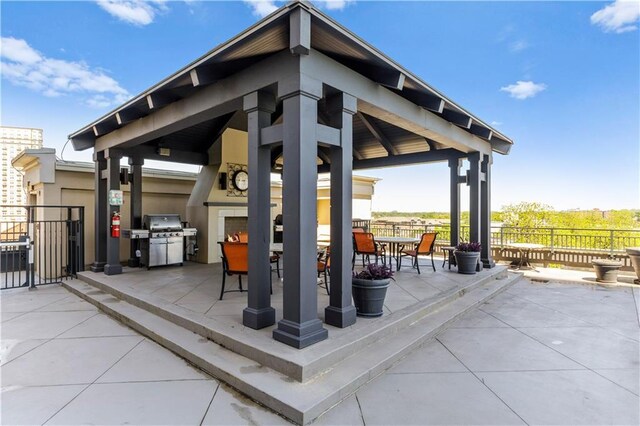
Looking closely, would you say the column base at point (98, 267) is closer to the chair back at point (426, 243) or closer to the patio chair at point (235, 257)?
the patio chair at point (235, 257)

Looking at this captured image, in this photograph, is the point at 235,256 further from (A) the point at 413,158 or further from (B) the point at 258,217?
(A) the point at 413,158

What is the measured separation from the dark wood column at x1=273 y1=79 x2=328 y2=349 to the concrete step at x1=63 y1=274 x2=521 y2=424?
1.18 feet

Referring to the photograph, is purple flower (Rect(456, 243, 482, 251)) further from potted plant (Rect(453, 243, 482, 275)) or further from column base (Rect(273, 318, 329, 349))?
column base (Rect(273, 318, 329, 349))

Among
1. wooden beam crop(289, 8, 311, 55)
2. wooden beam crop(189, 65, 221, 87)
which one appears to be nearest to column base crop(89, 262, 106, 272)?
wooden beam crop(189, 65, 221, 87)

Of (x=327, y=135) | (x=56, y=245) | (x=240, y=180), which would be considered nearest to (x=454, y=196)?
(x=240, y=180)

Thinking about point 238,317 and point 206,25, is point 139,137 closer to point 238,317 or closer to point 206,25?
point 238,317

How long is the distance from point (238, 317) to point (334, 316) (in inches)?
43.1

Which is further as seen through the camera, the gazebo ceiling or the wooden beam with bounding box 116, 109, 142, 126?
the wooden beam with bounding box 116, 109, 142, 126

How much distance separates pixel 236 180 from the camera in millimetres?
7652

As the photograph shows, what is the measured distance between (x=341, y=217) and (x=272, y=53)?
1720mm

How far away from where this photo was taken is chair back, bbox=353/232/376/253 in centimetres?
613

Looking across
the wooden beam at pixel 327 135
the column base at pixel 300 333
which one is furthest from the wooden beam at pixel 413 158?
Answer: the column base at pixel 300 333

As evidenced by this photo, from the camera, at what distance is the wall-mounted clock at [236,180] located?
7566mm

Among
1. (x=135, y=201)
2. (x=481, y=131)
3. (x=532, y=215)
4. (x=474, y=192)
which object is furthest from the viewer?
(x=532, y=215)
